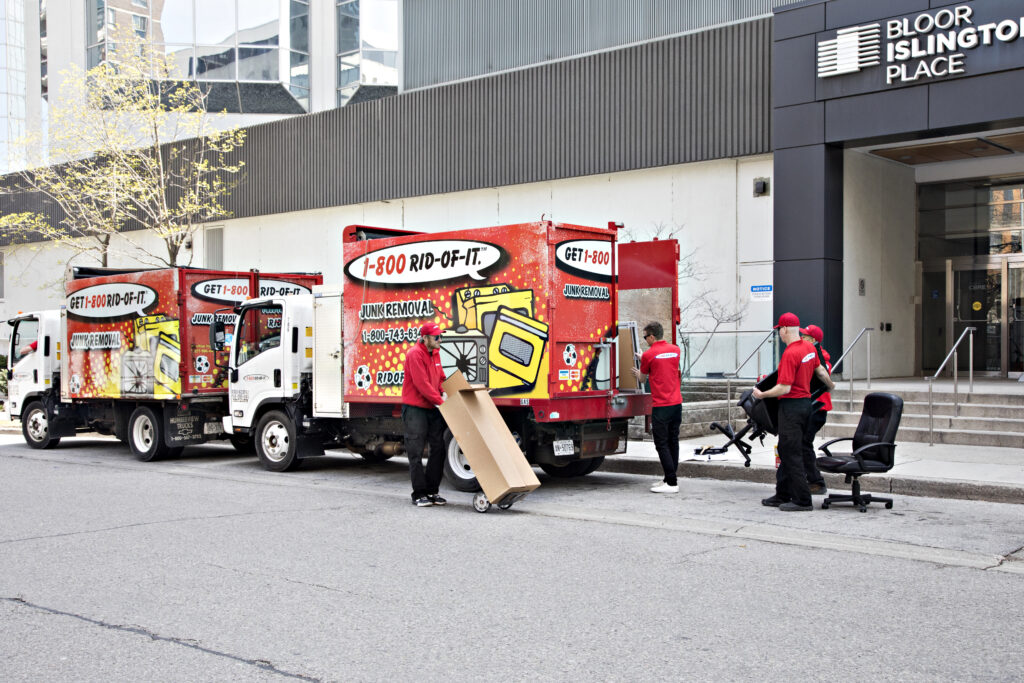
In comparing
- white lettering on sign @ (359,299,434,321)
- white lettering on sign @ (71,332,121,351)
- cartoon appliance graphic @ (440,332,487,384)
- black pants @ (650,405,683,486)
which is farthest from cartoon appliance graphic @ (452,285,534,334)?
white lettering on sign @ (71,332,121,351)

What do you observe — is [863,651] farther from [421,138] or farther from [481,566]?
[421,138]

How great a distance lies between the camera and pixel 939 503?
10062 mm

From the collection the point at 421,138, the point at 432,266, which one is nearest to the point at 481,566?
the point at 432,266

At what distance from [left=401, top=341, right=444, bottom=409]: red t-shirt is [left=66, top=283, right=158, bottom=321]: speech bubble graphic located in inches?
271

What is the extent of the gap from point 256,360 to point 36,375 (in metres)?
5.97

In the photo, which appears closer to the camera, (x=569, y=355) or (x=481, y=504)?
(x=481, y=504)

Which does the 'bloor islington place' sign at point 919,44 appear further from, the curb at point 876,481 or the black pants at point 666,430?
the black pants at point 666,430

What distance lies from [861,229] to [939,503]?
31.4ft

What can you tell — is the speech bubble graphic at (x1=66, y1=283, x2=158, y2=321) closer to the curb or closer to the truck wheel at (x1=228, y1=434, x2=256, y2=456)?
the truck wheel at (x1=228, y1=434, x2=256, y2=456)

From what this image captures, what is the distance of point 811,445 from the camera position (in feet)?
32.4

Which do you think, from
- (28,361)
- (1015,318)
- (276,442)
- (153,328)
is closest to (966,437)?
(1015,318)

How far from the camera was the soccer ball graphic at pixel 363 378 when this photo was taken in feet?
40.8

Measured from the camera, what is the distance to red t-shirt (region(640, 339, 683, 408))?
35.2ft

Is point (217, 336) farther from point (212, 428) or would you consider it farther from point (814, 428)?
point (814, 428)
